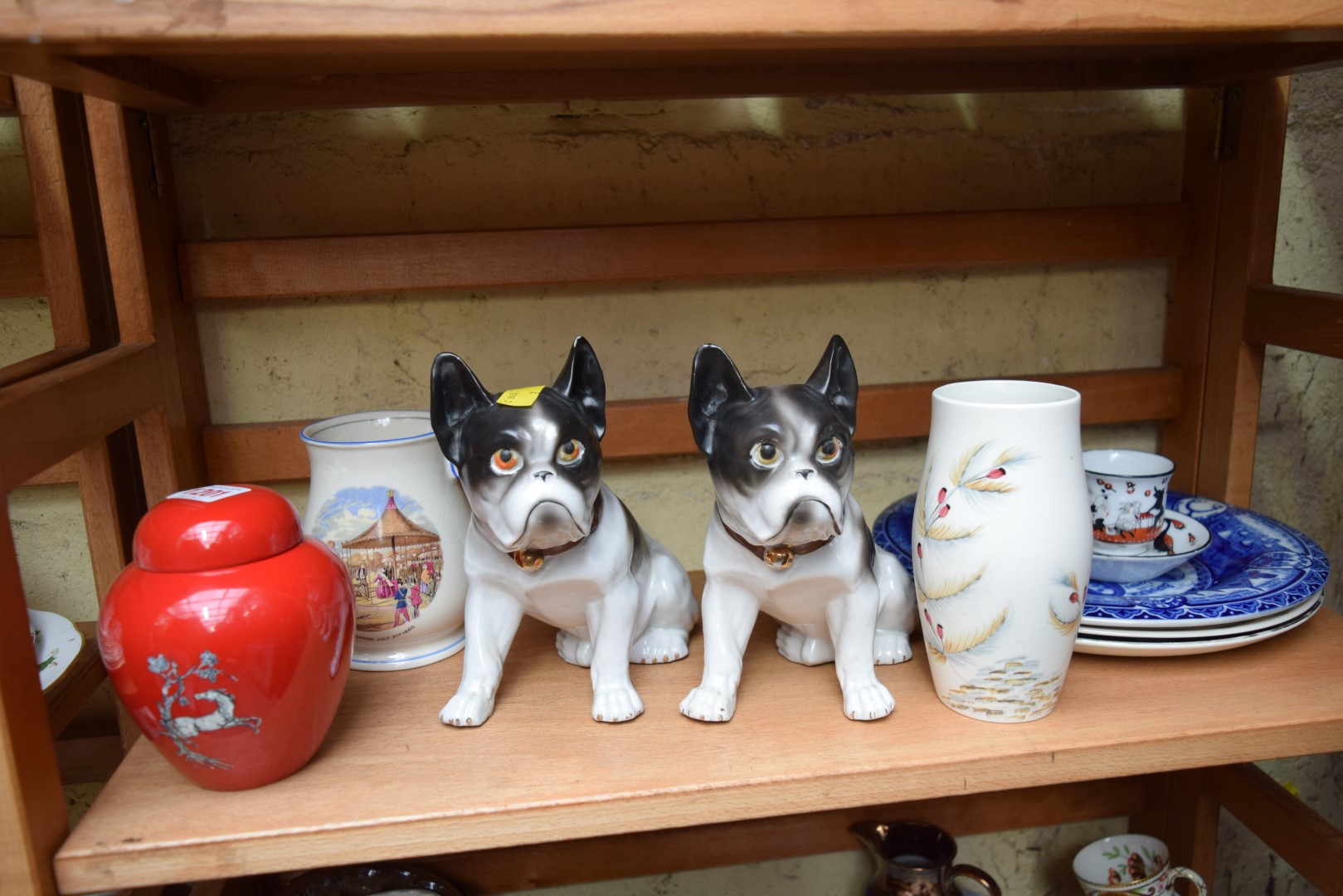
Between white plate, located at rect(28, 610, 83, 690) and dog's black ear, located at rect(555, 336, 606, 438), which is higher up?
dog's black ear, located at rect(555, 336, 606, 438)

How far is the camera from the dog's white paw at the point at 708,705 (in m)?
0.72

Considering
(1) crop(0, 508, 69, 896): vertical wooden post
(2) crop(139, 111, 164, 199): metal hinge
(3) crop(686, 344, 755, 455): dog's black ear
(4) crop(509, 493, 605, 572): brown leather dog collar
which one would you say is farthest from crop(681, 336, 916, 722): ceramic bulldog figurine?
(2) crop(139, 111, 164, 199): metal hinge

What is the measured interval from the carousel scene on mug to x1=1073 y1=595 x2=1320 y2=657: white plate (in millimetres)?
505

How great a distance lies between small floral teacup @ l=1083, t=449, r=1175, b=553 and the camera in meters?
0.83

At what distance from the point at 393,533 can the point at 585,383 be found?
8.3 inches

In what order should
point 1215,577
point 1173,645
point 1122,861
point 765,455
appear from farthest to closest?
point 1122,861, point 1215,577, point 1173,645, point 765,455

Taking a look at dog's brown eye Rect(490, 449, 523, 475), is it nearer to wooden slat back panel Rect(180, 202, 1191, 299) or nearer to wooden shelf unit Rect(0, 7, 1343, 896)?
wooden shelf unit Rect(0, 7, 1343, 896)

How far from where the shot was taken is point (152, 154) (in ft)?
2.81

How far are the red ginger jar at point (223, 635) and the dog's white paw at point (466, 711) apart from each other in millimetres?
102

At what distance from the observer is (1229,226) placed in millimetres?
979

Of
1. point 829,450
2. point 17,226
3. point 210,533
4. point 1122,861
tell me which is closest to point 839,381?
point 829,450

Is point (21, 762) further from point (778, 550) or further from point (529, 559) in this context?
point (778, 550)

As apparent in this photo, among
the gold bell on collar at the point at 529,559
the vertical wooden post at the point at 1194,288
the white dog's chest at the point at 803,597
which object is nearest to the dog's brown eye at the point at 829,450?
the white dog's chest at the point at 803,597

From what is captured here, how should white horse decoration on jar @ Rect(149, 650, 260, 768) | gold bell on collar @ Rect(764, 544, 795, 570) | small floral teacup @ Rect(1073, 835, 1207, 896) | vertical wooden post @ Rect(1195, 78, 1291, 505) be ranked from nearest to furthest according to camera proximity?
white horse decoration on jar @ Rect(149, 650, 260, 768), gold bell on collar @ Rect(764, 544, 795, 570), vertical wooden post @ Rect(1195, 78, 1291, 505), small floral teacup @ Rect(1073, 835, 1207, 896)
